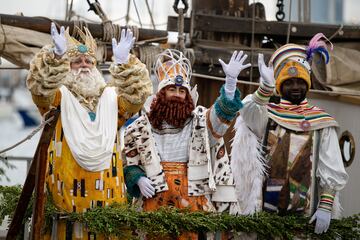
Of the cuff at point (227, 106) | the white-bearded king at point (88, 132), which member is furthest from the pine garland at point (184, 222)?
the cuff at point (227, 106)

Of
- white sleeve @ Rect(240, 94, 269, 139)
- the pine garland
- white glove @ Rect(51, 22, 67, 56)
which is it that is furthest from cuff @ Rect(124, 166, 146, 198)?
white glove @ Rect(51, 22, 67, 56)

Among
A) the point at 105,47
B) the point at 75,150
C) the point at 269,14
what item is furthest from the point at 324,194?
the point at 269,14

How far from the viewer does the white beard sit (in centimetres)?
740

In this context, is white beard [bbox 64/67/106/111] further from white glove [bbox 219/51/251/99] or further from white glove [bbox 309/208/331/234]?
white glove [bbox 309/208/331/234]

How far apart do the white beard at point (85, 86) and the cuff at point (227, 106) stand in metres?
0.78

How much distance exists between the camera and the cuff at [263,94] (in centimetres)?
737

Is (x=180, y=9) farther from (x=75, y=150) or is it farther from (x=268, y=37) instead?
(x=75, y=150)

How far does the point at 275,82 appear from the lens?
7719 mm

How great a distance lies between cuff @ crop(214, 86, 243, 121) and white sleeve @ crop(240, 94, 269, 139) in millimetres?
185

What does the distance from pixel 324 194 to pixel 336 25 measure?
10.5 ft

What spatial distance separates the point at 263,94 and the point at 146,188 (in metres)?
0.98

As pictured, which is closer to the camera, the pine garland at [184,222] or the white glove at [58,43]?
the pine garland at [184,222]

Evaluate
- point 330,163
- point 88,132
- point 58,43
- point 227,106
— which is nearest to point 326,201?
point 330,163

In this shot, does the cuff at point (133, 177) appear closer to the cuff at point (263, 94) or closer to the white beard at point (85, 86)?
the white beard at point (85, 86)
